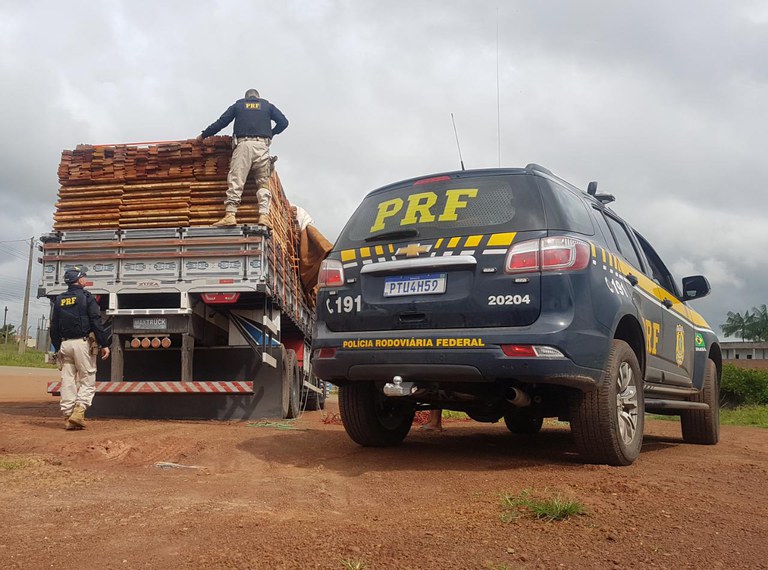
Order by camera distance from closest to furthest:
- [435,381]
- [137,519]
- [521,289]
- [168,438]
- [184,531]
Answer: [184,531]
[137,519]
[521,289]
[435,381]
[168,438]

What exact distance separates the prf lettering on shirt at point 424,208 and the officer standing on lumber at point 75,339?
415cm

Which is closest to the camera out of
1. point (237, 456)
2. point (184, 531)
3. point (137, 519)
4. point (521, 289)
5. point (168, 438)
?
point (184, 531)

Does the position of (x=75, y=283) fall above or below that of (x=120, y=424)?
above

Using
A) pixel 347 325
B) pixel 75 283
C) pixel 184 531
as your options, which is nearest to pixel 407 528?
pixel 184 531

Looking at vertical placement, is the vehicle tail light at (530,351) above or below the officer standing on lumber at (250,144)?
below

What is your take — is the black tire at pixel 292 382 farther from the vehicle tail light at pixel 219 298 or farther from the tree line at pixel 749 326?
the tree line at pixel 749 326

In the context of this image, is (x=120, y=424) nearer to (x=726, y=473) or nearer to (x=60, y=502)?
(x=60, y=502)

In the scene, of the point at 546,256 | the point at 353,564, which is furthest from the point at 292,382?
the point at 353,564

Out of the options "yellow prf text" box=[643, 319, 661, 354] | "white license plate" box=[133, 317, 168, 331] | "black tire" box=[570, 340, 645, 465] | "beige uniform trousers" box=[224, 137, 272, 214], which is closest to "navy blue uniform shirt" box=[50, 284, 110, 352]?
"white license plate" box=[133, 317, 168, 331]

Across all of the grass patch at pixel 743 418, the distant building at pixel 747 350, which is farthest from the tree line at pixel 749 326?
the grass patch at pixel 743 418

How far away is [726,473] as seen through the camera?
454 centimetres

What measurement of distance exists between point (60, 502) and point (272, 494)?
1065mm

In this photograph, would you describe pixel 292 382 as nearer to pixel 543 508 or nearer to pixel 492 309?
pixel 492 309

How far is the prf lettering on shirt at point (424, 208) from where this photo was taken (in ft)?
15.1
